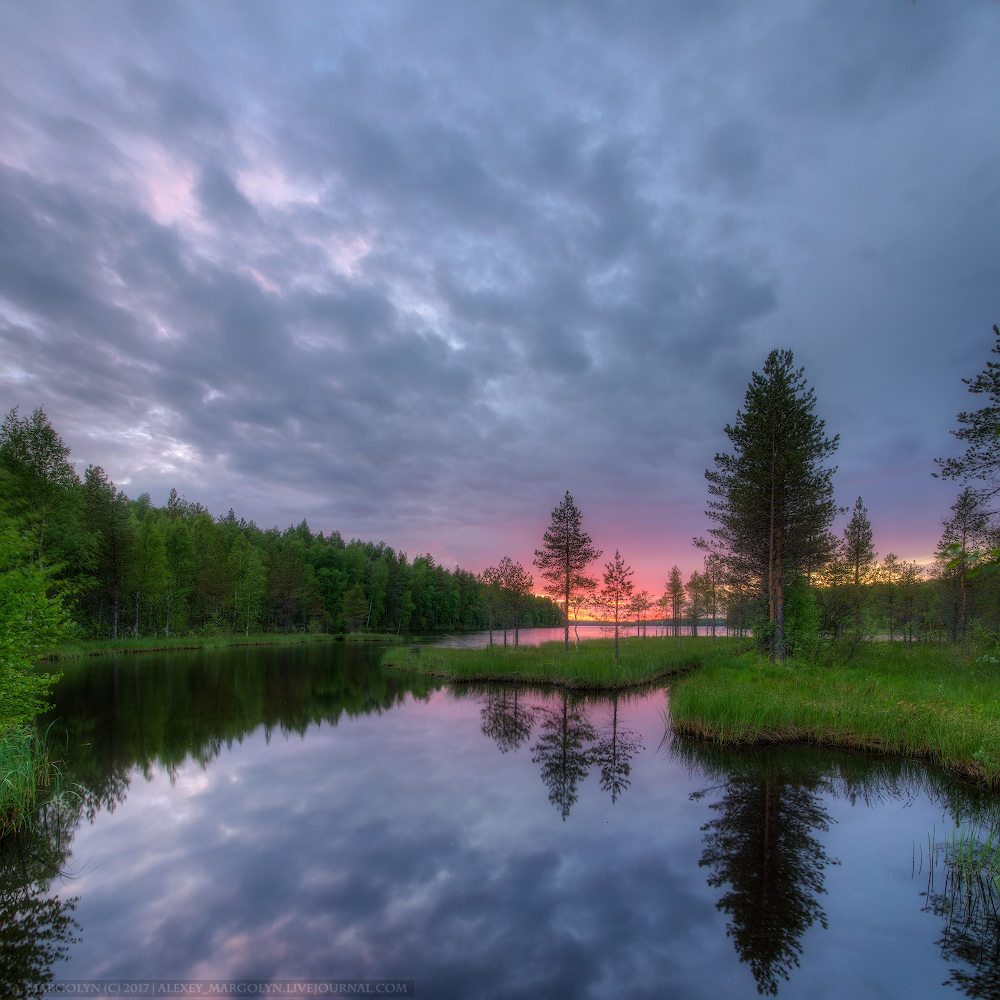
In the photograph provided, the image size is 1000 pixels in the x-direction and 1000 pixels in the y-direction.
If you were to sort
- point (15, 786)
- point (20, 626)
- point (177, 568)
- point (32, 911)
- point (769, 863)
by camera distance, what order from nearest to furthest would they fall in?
point (32, 911) → point (769, 863) → point (20, 626) → point (15, 786) → point (177, 568)

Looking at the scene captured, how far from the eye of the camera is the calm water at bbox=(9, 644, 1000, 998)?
19.8 feet

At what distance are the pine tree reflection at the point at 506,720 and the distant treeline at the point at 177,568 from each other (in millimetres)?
15831

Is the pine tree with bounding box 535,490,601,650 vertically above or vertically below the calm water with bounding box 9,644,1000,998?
above

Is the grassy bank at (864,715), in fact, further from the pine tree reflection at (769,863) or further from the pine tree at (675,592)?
the pine tree at (675,592)

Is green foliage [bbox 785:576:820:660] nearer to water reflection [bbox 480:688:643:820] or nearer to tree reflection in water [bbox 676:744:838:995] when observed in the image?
water reflection [bbox 480:688:643:820]

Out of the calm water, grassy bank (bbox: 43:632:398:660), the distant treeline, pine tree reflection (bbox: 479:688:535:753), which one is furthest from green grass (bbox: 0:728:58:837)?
grassy bank (bbox: 43:632:398:660)

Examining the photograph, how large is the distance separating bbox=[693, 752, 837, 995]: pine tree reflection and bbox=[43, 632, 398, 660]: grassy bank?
35.4 metres

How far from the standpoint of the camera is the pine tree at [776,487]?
24891 mm

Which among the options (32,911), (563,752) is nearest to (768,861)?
(563,752)

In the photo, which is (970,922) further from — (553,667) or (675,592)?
(675,592)

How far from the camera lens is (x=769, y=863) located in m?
8.32

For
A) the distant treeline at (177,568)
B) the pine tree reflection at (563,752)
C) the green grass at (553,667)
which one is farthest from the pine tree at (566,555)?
the distant treeline at (177,568)

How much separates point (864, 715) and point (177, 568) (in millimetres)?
68192

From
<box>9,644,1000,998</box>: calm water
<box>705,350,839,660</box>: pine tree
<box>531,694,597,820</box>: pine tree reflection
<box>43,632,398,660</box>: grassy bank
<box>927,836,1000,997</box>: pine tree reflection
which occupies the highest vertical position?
<box>705,350,839,660</box>: pine tree
